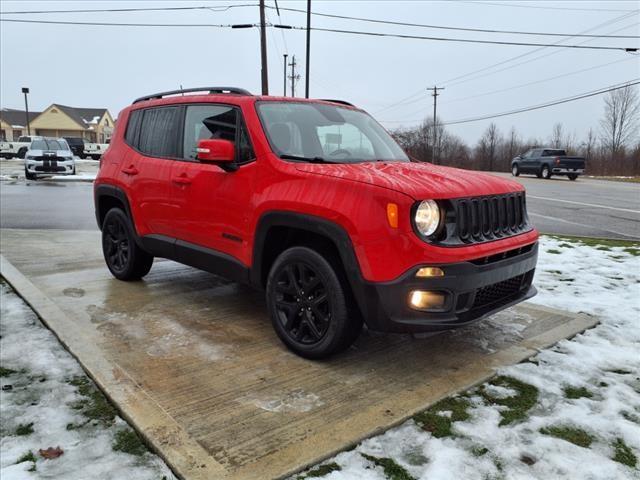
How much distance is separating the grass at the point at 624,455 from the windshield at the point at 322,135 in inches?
98.2

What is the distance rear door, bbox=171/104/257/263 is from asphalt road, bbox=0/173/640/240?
19.3 ft

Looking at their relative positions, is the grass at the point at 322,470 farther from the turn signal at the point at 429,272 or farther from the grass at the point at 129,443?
the turn signal at the point at 429,272

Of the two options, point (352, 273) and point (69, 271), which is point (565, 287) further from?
point (69, 271)

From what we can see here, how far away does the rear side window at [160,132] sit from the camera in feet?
15.8

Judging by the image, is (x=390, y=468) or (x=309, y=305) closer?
(x=390, y=468)

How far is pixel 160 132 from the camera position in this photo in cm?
500

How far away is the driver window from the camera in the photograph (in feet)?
13.4

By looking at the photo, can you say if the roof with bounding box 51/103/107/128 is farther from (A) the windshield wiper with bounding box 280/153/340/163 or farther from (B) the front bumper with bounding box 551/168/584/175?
(A) the windshield wiper with bounding box 280/153/340/163

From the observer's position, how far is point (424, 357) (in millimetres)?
3725

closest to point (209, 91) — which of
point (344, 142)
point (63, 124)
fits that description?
point (344, 142)

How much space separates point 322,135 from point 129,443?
2.65 metres

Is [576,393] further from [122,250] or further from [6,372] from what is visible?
[122,250]

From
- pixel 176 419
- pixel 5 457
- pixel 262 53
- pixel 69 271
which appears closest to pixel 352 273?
→ pixel 176 419

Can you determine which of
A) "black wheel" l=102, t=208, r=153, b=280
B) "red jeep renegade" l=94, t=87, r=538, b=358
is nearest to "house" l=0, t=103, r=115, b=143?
"black wheel" l=102, t=208, r=153, b=280
